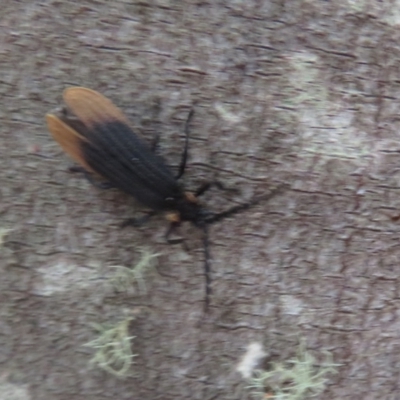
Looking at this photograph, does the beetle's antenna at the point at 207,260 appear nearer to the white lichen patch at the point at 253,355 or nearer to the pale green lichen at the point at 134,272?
the pale green lichen at the point at 134,272

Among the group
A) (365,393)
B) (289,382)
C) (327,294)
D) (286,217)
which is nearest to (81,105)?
(286,217)

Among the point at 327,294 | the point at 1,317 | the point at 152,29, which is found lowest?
the point at 1,317

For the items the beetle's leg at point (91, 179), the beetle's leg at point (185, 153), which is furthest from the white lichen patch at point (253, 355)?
the beetle's leg at point (91, 179)

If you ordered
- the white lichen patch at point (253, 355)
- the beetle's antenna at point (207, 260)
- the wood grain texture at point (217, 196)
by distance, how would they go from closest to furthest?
the wood grain texture at point (217, 196)
the beetle's antenna at point (207, 260)
the white lichen patch at point (253, 355)

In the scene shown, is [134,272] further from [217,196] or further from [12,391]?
[12,391]

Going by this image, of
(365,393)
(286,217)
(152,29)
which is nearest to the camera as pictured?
(152,29)

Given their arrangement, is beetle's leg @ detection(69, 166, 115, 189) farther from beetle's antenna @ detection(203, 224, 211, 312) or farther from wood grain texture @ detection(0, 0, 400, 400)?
beetle's antenna @ detection(203, 224, 211, 312)

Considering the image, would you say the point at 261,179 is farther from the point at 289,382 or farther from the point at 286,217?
the point at 289,382
